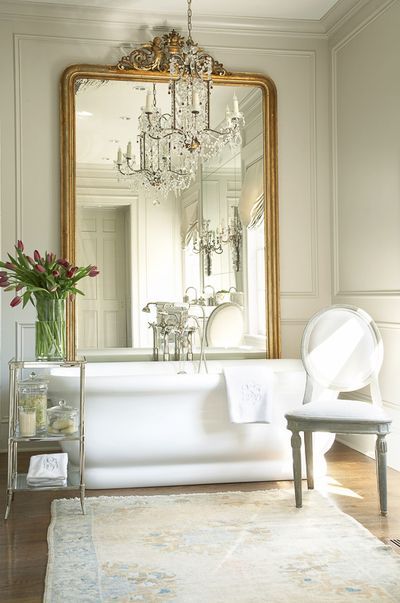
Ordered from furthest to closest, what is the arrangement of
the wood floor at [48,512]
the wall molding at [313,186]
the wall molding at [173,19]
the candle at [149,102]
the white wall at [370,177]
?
the wall molding at [313,186] < the candle at [149,102] < the wall molding at [173,19] < the white wall at [370,177] < the wood floor at [48,512]

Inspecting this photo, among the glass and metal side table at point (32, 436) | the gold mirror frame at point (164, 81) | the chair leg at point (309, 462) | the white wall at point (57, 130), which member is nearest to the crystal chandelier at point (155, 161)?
the gold mirror frame at point (164, 81)

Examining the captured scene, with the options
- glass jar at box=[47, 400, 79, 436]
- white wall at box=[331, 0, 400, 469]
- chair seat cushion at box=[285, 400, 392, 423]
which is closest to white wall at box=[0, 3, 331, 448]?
white wall at box=[331, 0, 400, 469]

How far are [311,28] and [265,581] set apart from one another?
12.6 ft

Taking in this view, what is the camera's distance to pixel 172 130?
16.0ft

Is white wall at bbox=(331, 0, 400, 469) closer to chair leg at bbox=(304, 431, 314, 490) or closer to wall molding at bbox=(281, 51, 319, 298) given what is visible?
wall molding at bbox=(281, 51, 319, 298)

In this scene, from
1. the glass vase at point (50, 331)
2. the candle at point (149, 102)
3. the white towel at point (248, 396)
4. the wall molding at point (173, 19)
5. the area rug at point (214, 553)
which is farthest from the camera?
the candle at point (149, 102)

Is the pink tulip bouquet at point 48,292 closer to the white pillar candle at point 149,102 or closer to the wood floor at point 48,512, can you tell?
the wood floor at point 48,512

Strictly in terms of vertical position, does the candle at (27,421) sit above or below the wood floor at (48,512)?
above

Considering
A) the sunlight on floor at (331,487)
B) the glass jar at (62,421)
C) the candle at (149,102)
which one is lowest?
the sunlight on floor at (331,487)

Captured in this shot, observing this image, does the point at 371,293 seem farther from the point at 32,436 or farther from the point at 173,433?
the point at 32,436

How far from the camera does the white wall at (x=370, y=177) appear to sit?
4.24 m

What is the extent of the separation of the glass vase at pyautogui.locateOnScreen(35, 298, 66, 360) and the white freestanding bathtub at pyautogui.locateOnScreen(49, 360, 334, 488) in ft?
1.01

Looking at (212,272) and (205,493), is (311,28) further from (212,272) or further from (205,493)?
(205,493)

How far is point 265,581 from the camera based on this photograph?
254 cm
